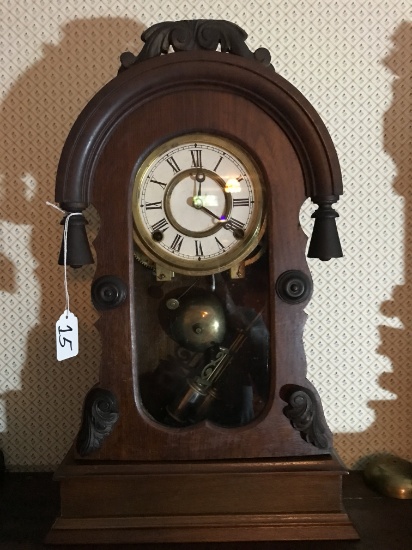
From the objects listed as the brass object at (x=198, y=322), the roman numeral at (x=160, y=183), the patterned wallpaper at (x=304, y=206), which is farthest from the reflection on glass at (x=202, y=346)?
the patterned wallpaper at (x=304, y=206)

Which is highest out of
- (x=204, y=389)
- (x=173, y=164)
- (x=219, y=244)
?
(x=173, y=164)

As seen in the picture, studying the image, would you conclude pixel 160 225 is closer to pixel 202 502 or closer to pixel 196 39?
pixel 196 39

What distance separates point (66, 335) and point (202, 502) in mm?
316

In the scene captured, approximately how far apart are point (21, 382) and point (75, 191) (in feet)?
1.59

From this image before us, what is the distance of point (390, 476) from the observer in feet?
3.20

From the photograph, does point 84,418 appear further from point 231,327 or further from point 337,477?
point 337,477

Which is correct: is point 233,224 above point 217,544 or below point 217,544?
above

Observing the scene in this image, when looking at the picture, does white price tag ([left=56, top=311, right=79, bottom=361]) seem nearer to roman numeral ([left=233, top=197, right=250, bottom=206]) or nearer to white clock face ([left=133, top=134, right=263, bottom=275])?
white clock face ([left=133, top=134, right=263, bottom=275])

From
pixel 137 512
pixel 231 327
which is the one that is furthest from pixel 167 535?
pixel 231 327

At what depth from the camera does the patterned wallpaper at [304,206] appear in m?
1.02

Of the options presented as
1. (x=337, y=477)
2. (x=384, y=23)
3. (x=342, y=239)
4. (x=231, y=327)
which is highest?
(x=384, y=23)

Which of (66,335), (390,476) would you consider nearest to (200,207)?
(66,335)

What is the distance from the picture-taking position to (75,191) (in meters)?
0.78

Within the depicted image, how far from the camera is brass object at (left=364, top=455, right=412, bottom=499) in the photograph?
0.95 meters
